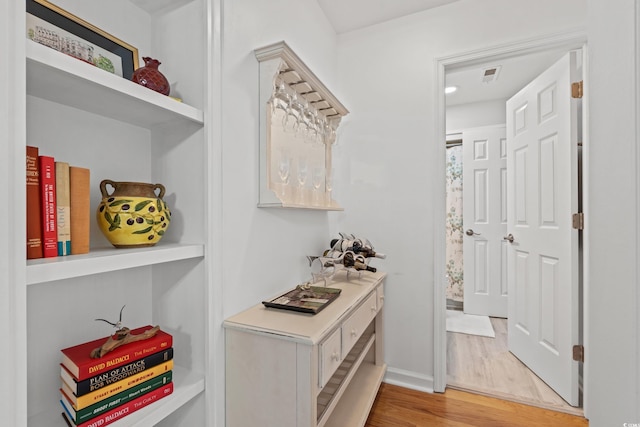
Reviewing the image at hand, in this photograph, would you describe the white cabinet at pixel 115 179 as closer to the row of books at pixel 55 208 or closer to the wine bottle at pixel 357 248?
the row of books at pixel 55 208

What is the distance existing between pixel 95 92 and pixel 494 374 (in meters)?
2.78

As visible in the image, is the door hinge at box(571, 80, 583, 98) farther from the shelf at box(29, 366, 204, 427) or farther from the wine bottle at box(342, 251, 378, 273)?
the shelf at box(29, 366, 204, 427)

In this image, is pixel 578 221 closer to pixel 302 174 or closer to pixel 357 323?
pixel 357 323

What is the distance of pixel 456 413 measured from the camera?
1.81 m

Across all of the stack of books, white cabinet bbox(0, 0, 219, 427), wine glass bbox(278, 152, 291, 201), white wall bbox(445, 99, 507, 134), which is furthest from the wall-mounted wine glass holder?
white wall bbox(445, 99, 507, 134)

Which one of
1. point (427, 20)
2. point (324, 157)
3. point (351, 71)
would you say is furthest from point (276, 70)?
point (427, 20)

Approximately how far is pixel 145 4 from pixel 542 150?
98.8 inches

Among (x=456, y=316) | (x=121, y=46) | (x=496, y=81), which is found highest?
(x=496, y=81)

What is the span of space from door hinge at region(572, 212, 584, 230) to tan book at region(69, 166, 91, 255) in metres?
2.49

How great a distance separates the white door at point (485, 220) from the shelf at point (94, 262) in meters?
3.39

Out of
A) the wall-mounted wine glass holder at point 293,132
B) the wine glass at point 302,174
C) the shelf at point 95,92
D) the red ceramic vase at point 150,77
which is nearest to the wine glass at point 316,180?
the wall-mounted wine glass holder at point 293,132

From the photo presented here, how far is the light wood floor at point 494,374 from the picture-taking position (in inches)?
77.3

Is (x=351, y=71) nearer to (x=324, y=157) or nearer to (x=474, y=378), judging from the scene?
(x=324, y=157)

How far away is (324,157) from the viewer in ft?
6.90
